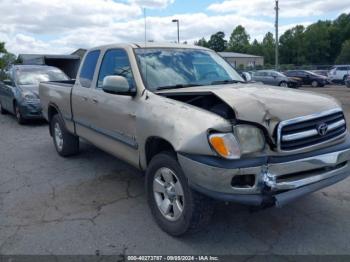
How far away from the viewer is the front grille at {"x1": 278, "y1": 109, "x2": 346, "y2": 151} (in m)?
3.19

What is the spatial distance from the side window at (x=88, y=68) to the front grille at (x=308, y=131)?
3.10m

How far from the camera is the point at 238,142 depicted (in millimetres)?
3117

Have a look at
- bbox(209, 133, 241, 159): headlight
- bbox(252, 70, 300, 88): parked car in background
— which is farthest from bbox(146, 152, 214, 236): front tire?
bbox(252, 70, 300, 88): parked car in background

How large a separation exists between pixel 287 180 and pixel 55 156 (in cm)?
491

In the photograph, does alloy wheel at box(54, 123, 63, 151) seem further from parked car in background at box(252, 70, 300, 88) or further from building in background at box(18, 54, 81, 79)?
parked car in background at box(252, 70, 300, 88)

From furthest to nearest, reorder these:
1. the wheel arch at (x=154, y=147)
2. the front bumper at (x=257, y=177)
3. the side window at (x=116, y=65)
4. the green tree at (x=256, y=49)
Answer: the green tree at (x=256, y=49) < the side window at (x=116, y=65) < the wheel arch at (x=154, y=147) < the front bumper at (x=257, y=177)

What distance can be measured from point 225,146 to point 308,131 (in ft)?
2.78

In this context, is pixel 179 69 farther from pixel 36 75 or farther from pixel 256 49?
pixel 256 49

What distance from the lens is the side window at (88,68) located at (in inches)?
210

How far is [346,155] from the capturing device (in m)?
3.62

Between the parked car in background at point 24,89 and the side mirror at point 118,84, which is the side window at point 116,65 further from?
the parked car in background at point 24,89

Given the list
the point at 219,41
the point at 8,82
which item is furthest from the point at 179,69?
the point at 219,41

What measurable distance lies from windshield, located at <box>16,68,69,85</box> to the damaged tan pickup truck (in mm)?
6887

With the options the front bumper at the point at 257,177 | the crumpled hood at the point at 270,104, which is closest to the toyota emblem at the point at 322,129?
the crumpled hood at the point at 270,104
